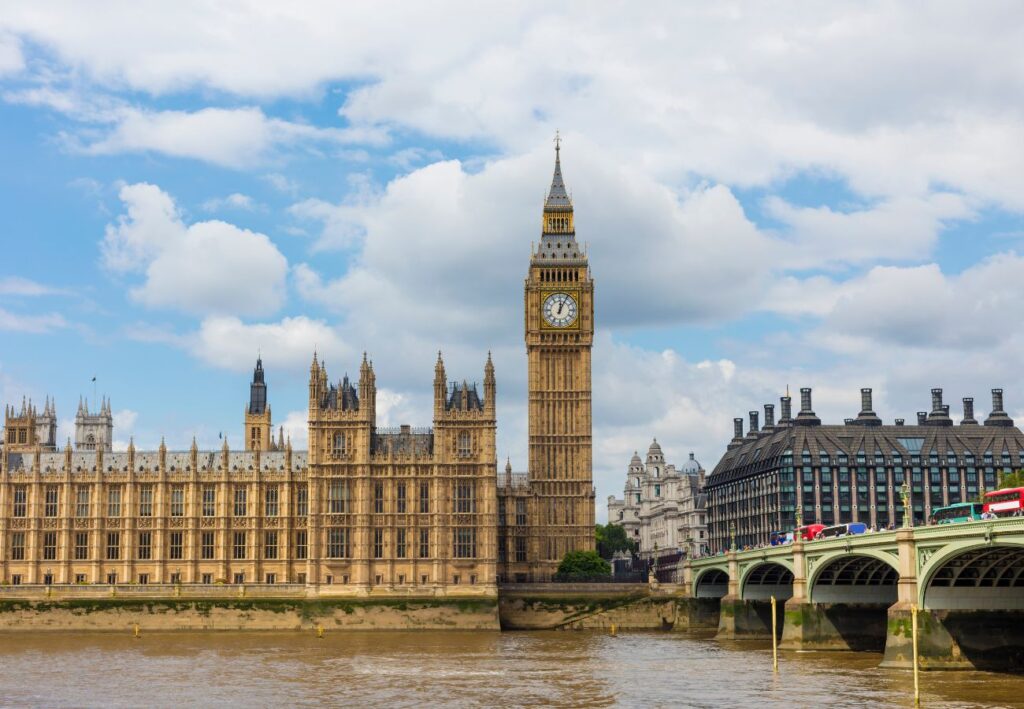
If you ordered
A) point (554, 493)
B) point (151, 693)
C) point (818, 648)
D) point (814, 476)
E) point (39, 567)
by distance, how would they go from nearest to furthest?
point (151, 693) < point (818, 648) < point (39, 567) < point (554, 493) < point (814, 476)

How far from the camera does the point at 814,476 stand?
188 m

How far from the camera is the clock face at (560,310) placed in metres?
169

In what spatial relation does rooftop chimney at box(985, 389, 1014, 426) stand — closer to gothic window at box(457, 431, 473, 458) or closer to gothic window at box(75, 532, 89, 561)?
gothic window at box(457, 431, 473, 458)

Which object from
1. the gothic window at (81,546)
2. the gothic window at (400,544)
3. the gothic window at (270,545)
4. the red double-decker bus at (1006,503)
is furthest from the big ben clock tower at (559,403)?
the red double-decker bus at (1006,503)

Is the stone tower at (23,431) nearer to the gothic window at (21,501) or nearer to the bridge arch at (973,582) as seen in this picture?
the gothic window at (21,501)

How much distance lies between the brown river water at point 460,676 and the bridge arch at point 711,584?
24.2m

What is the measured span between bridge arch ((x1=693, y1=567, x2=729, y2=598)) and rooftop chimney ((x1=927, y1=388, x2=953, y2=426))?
5937cm

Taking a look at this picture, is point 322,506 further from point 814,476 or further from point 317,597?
point 814,476

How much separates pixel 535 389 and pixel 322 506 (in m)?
32.3

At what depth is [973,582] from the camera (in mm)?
85375

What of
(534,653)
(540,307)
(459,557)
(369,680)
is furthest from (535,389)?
(369,680)

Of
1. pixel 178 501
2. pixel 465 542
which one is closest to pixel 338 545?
pixel 465 542

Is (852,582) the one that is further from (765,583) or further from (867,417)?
(867,417)

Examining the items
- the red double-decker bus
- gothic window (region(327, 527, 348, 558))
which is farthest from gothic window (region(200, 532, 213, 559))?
the red double-decker bus
